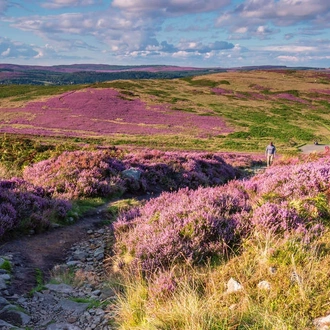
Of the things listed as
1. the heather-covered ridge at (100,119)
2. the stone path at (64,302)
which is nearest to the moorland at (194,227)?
the stone path at (64,302)

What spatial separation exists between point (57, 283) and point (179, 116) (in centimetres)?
5566

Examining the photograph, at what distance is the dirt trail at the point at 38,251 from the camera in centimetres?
576

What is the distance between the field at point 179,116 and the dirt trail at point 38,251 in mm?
30399

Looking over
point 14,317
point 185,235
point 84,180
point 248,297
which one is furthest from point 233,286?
point 84,180

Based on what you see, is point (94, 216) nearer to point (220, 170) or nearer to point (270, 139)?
point (220, 170)

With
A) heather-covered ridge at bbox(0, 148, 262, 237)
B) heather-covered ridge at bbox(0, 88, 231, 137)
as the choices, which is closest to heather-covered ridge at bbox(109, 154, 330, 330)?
heather-covered ridge at bbox(0, 148, 262, 237)

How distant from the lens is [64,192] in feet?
38.7

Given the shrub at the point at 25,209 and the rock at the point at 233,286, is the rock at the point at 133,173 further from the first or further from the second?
the rock at the point at 233,286

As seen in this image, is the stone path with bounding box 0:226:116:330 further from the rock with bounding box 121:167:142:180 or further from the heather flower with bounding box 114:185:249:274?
the rock with bounding box 121:167:142:180

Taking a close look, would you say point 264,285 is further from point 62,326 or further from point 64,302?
point 64,302

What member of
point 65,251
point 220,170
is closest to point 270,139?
point 220,170

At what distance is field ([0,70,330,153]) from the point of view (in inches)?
1786

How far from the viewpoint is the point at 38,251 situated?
23.5ft

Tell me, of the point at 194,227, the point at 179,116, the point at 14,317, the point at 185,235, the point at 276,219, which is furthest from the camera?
the point at 179,116
